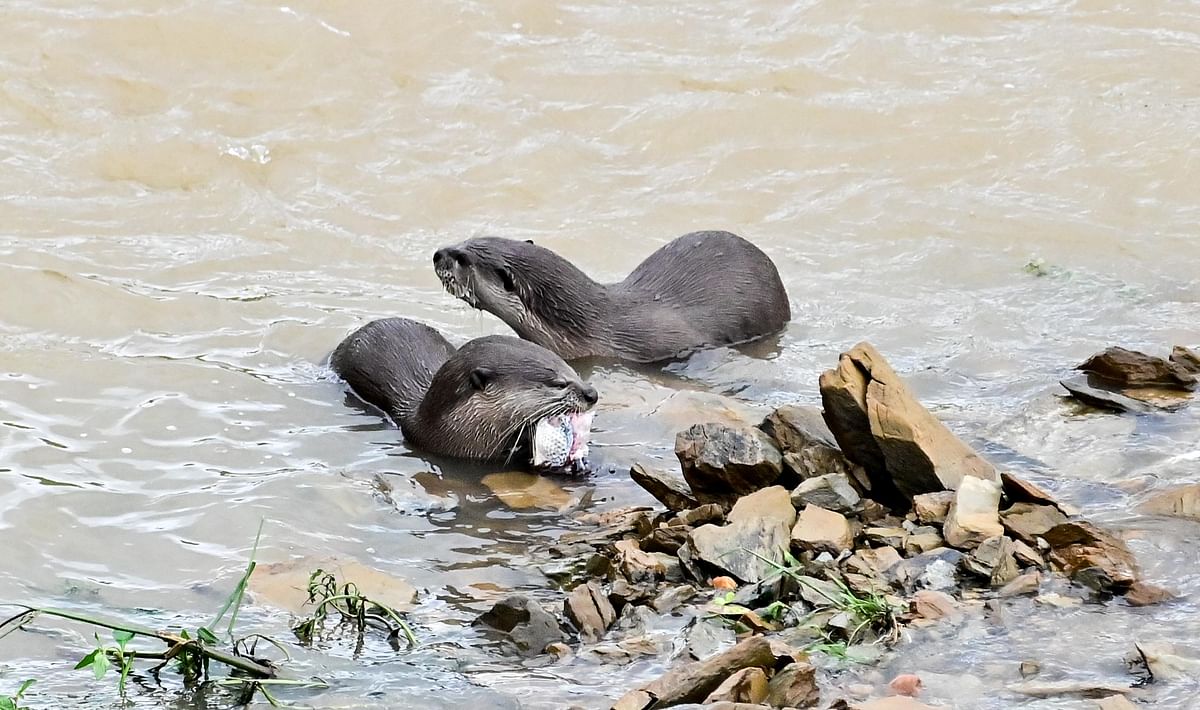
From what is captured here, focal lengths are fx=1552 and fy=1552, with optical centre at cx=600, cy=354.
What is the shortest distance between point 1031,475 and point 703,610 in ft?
4.25

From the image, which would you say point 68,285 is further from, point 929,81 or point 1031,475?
point 929,81

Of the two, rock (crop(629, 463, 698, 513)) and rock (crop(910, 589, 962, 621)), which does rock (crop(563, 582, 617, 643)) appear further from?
rock (crop(629, 463, 698, 513))

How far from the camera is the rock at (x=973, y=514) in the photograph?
11.7ft

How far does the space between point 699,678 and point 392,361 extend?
3060 mm

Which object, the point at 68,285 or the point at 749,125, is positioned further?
the point at 749,125

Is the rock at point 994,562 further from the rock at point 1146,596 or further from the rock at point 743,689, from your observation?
the rock at point 743,689

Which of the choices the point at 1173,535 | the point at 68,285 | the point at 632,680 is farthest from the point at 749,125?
the point at 632,680

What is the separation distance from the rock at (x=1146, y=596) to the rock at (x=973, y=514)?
0.40m

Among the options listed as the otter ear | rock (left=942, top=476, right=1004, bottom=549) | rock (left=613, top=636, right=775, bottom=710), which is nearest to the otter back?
the otter ear

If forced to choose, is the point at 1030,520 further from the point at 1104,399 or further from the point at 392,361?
the point at 392,361

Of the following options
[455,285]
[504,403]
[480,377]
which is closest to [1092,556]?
[504,403]

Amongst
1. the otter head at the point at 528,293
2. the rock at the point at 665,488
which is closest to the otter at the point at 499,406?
the rock at the point at 665,488

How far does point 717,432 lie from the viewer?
4289 mm

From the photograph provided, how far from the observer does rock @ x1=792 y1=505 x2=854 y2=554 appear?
3686 mm
